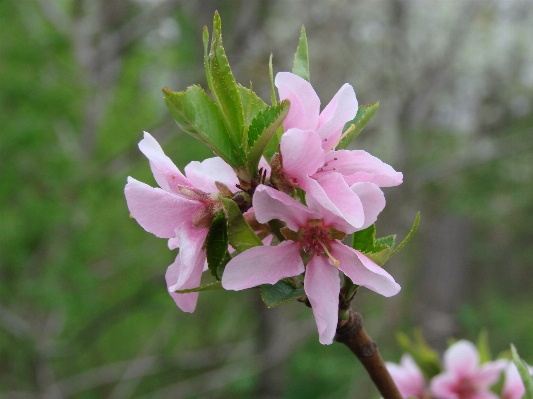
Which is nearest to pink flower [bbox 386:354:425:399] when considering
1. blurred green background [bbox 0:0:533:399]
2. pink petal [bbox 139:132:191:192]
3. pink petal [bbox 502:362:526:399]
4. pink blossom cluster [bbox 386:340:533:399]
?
pink blossom cluster [bbox 386:340:533:399]

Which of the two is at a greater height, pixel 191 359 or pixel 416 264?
pixel 191 359

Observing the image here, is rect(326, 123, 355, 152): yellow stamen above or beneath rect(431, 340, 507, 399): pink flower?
above

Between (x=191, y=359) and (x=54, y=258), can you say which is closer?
(x=54, y=258)

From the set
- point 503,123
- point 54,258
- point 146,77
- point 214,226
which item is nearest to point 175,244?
point 214,226

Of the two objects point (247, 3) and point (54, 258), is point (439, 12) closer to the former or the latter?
point (247, 3)

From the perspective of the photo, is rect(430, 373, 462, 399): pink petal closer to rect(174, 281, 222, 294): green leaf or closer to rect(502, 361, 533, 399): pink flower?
rect(502, 361, 533, 399): pink flower

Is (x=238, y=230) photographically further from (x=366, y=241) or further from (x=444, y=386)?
(x=444, y=386)

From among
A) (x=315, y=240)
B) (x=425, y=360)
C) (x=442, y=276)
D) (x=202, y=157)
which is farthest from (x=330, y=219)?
(x=442, y=276)

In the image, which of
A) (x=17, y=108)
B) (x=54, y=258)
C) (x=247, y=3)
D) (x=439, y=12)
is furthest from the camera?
(x=439, y=12)
